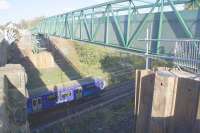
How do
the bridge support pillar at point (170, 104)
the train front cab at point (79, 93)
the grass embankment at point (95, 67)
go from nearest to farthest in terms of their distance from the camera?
the bridge support pillar at point (170, 104) < the train front cab at point (79, 93) < the grass embankment at point (95, 67)

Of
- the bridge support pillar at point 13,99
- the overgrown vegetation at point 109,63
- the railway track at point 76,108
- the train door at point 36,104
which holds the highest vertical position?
the bridge support pillar at point 13,99

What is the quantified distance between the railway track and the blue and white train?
609 millimetres

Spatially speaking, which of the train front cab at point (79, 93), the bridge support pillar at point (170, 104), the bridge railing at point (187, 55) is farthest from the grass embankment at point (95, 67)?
the bridge support pillar at point (170, 104)

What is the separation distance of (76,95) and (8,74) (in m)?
17.1

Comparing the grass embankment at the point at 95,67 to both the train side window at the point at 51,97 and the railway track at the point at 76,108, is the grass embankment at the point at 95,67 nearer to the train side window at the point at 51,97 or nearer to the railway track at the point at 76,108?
the railway track at the point at 76,108

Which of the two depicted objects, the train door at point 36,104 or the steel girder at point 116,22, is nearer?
the steel girder at point 116,22

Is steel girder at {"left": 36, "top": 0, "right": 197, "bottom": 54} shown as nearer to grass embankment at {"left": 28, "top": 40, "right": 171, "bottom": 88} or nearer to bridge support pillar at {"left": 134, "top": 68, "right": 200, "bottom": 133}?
bridge support pillar at {"left": 134, "top": 68, "right": 200, "bottom": 133}

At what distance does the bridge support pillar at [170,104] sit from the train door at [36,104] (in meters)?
14.4

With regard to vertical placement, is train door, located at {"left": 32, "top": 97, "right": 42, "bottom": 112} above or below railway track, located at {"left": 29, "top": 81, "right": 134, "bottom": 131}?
above

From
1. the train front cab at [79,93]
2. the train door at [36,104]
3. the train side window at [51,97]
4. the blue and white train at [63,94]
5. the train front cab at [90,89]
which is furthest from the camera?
the train front cab at [90,89]

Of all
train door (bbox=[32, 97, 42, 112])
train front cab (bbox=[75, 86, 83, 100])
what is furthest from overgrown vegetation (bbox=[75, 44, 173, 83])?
train door (bbox=[32, 97, 42, 112])

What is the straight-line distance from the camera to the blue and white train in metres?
21.1

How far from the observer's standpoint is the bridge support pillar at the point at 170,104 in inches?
265

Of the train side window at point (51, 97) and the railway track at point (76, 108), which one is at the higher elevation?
the train side window at point (51, 97)
